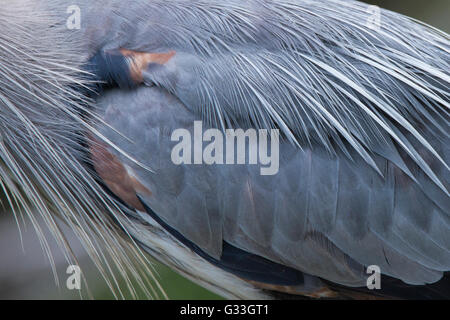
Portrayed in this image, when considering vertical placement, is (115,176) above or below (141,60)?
below

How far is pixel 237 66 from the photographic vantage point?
2033 mm

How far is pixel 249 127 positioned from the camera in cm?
200

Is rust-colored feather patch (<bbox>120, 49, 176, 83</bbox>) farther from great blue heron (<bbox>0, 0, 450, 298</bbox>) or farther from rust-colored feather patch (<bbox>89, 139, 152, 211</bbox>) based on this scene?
rust-colored feather patch (<bbox>89, 139, 152, 211</bbox>)

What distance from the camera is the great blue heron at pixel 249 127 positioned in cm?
198

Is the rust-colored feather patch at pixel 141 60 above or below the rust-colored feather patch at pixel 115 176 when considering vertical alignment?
above

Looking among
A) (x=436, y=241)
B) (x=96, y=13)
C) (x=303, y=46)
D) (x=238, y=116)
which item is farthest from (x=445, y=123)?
(x=96, y=13)

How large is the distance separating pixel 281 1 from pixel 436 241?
3.28 feet

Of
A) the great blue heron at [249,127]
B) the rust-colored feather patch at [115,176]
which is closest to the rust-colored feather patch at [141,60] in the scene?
the great blue heron at [249,127]

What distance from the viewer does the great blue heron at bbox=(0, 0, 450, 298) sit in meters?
1.98

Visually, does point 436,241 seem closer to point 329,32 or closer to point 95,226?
point 329,32

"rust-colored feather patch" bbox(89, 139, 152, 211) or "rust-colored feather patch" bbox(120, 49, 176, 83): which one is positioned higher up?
"rust-colored feather patch" bbox(120, 49, 176, 83)

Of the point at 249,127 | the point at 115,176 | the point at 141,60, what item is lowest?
the point at 115,176

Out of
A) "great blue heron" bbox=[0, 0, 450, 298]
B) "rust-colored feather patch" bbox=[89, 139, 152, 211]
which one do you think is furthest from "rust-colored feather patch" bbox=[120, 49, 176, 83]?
"rust-colored feather patch" bbox=[89, 139, 152, 211]

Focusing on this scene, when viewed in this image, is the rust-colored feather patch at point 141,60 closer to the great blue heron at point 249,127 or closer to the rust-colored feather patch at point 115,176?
the great blue heron at point 249,127
